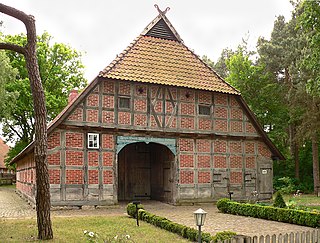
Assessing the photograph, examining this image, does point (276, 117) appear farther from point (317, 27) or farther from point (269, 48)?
point (317, 27)

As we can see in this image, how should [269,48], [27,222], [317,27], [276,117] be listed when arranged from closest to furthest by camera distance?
[27,222]
[317,27]
[276,117]
[269,48]

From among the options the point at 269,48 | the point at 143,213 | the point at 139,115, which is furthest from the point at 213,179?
the point at 269,48

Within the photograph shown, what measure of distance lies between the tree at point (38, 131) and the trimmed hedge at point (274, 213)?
304 inches

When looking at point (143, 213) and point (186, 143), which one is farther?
point (186, 143)

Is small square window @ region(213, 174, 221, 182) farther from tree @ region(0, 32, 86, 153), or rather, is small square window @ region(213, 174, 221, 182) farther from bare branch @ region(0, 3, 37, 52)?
tree @ region(0, 32, 86, 153)

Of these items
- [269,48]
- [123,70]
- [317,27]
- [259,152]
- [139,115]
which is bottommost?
[259,152]

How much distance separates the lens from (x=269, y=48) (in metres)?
30.5

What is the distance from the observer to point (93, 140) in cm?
1617

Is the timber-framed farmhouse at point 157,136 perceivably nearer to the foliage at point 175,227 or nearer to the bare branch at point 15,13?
the foliage at point 175,227

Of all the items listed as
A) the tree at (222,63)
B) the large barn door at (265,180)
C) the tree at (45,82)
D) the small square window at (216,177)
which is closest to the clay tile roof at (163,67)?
the small square window at (216,177)

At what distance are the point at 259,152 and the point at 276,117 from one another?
28.0 ft

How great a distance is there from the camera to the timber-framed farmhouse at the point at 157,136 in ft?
52.0

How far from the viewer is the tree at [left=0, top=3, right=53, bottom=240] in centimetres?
905

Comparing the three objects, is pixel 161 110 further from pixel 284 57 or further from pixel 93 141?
pixel 284 57
